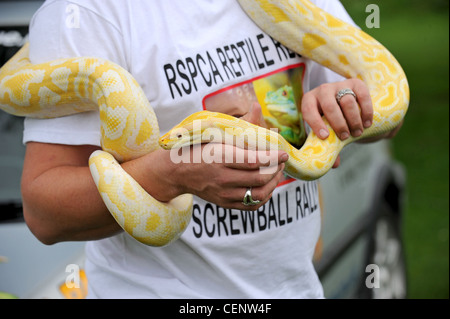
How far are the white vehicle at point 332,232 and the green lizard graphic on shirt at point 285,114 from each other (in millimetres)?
1016

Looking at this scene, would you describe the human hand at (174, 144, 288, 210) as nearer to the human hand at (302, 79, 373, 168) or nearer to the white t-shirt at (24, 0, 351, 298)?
the white t-shirt at (24, 0, 351, 298)

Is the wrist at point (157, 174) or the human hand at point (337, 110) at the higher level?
the human hand at point (337, 110)

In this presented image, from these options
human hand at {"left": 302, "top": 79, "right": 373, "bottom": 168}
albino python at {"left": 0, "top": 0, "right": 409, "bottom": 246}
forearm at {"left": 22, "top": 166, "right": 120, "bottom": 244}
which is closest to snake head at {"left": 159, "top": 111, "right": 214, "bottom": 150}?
albino python at {"left": 0, "top": 0, "right": 409, "bottom": 246}

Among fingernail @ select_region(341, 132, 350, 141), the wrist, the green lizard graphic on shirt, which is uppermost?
the green lizard graphic on shirt

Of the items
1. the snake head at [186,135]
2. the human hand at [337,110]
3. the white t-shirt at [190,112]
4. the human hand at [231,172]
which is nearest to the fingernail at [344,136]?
the human hand at [337,110]

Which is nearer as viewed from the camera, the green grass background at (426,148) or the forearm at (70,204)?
the forearm at (70,204)

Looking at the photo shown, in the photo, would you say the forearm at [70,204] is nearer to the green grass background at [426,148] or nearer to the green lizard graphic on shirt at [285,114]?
the green lizard graphic on shirt at [285,114]

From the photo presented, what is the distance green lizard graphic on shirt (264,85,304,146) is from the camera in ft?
6.59

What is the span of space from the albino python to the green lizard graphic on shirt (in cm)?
7

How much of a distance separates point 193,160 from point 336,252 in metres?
2.20

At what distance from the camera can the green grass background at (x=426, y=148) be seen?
5.51 metres

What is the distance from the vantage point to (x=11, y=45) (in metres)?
3.05

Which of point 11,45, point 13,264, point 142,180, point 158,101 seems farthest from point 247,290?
point 11,45

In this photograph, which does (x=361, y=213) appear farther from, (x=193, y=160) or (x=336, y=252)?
(x=193, y=160)
